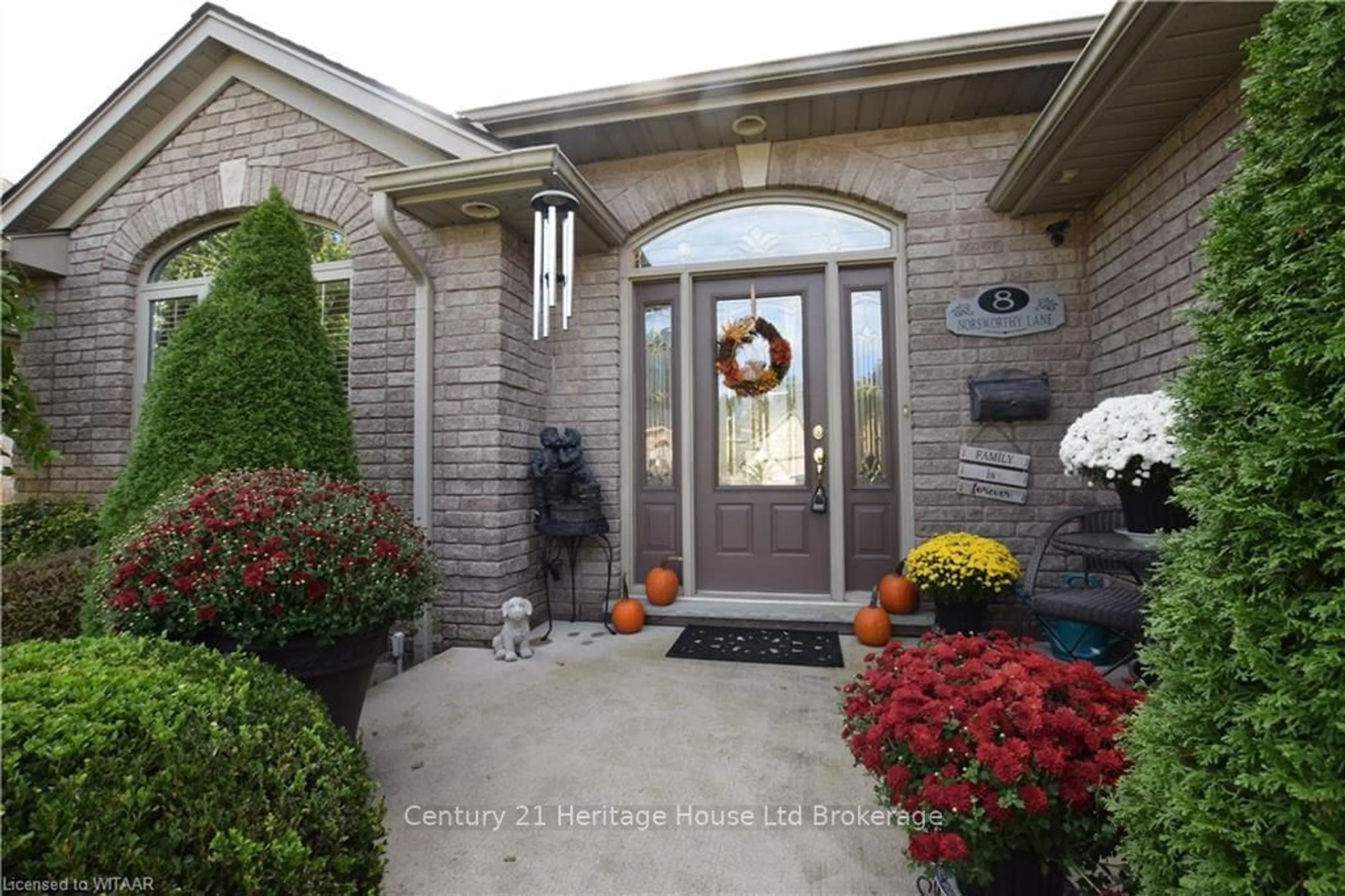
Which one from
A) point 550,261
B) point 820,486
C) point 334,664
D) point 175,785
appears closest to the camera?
point 175,785

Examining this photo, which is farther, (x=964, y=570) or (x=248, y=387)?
(x=964, y=570)

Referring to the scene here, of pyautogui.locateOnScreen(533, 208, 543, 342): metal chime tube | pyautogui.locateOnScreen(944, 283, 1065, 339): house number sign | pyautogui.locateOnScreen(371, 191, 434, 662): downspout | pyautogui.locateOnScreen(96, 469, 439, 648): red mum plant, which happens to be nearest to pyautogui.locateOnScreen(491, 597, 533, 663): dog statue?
pyautogui.locateOnScreen(371, 191, 434, 662): downspout

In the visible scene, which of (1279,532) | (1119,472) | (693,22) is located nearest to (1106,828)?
(1279,532)

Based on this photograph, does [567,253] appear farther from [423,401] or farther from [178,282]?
[178,282]

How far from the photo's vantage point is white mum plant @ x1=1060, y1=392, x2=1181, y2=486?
2055 millimetres

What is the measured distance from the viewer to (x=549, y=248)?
3.13 metres

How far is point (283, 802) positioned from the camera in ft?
3.46

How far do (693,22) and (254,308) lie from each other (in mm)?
3026

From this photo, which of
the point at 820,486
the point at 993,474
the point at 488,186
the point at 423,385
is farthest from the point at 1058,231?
the point at 423,385

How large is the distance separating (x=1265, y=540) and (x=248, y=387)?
Result: 11.7 ft

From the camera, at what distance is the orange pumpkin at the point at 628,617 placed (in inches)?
146

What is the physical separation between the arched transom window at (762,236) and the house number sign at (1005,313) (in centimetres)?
66

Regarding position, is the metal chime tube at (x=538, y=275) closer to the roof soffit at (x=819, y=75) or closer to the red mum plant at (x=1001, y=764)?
the roof soffit at (x=819, y=75)

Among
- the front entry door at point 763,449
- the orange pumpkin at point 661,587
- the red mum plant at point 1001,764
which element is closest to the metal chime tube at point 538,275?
the front entry door at point 763,449
